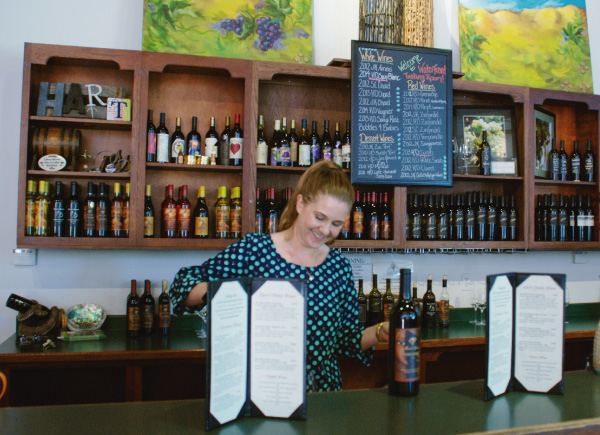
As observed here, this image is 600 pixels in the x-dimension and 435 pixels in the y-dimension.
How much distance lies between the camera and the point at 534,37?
11.8ft

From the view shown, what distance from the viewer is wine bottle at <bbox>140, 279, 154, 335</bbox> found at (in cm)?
279

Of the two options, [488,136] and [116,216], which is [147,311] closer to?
[116,216]

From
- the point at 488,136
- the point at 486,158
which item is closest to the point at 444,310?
the point at 486,158

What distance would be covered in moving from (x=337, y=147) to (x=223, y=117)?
72 centimetres

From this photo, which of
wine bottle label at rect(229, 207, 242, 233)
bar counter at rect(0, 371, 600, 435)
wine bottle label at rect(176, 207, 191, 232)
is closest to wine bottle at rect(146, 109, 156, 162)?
wine bottle label at rect(176, 207, 191, 232)

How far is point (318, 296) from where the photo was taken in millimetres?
1666

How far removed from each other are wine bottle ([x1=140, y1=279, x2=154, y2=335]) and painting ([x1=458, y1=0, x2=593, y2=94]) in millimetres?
2471

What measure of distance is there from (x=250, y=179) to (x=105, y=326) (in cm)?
120

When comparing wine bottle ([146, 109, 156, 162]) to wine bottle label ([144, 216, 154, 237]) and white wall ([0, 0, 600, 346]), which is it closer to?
wine bottle label ([144, 216, 154, 237])

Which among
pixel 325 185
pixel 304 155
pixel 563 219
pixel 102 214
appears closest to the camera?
pixel 325 185

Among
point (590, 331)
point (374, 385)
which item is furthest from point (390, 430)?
point (590, 331)

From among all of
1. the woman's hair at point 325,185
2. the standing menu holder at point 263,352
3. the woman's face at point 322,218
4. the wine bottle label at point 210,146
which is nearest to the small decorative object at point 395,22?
the wine bottle label at point 210,146

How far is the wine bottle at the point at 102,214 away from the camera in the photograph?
2.75 metres

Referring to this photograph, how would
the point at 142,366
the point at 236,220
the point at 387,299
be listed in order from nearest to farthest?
the point at 142,366
the point at 236,220
the point at 387,299
